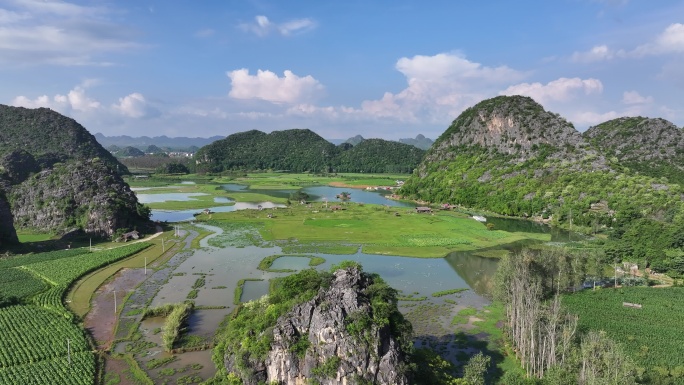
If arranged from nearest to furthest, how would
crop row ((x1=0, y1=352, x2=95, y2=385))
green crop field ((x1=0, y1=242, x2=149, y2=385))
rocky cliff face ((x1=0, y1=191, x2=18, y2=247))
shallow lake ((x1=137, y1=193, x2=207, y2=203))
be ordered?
1. crop row ((x1=0, y1=352, x2=95, y2=385))
2. green crop field ((x1=0, y1=242, x2=149, y2=385))
3. rocky cliff face ((x1=0, y1=191, x2=18, y2=247))
4. shallow lake ((x1=137, y1=193, x2=207, y2=203))

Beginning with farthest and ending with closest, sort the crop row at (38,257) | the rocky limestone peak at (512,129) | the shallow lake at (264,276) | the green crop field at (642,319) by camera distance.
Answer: the rocky limestone peak at (512,129) → the crop row at (38,257) → the shallow lake at (264,276) → the green crop field at (642,319)

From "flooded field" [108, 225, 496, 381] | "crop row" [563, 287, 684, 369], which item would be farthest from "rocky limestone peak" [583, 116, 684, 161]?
"flooded field" [108, 225, 496, 381]

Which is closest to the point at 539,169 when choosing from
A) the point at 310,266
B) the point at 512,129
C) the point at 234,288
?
the point at 512,129

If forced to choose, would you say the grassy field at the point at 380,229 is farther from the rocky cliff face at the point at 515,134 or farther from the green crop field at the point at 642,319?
the rocky cliff face at the point at 515,134

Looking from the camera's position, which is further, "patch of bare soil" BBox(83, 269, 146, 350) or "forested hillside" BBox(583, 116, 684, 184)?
"forested hillside" BBox(583, 116, 684, 184)

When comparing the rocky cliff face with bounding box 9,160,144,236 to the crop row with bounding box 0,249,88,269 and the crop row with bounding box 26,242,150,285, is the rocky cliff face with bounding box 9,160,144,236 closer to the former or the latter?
the crop row with bounding box 0,249,88,269

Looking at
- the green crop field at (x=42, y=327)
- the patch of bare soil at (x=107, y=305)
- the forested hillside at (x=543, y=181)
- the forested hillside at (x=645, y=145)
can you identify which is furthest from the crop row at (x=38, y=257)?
the forested hillside at (x=645, y=145)

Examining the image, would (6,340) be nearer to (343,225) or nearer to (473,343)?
(473,343)

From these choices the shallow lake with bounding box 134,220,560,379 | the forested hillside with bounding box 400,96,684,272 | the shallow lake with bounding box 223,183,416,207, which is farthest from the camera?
the shallow lake with bounding box 223,183,416,207
